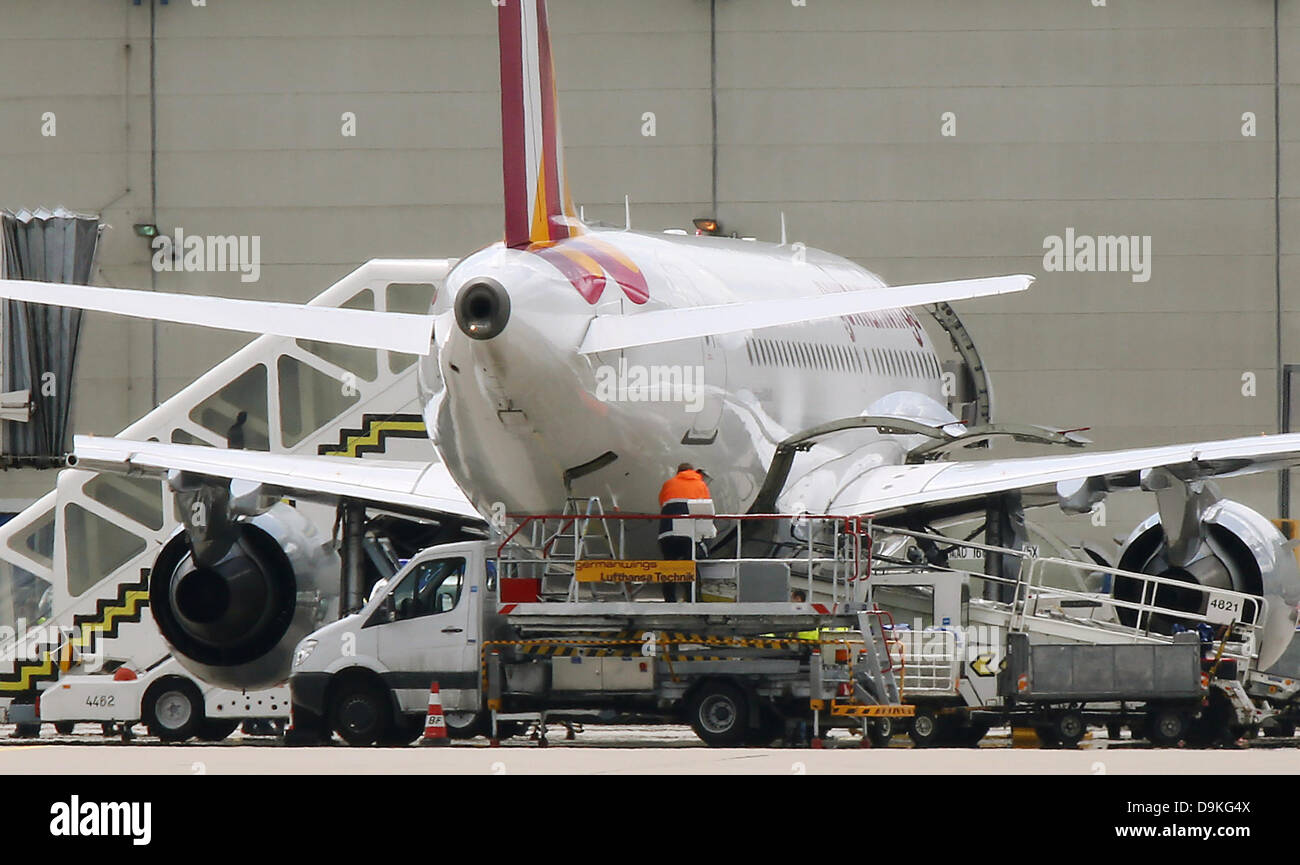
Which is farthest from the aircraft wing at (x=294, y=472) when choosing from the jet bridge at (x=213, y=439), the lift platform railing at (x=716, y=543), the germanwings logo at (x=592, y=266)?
the jet bridge at (x=213, y=439)

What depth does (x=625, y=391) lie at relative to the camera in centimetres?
1659

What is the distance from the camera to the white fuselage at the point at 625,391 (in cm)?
1575

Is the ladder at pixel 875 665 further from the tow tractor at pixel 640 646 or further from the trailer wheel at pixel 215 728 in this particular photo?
the trailer wheel at pixel 215 728

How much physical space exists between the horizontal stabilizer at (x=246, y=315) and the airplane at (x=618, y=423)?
0.8 inches

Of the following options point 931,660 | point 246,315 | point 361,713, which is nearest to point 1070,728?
point 931,660

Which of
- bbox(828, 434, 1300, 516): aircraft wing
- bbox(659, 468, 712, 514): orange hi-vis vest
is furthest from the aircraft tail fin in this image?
bbox(828, 434, 1300, 516): aircraft wing

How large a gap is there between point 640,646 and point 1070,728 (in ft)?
14.9

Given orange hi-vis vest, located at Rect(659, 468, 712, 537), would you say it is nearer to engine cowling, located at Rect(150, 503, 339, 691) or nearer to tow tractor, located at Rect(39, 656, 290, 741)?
engine cowling, located at Rect(150, 503, 339, 691)

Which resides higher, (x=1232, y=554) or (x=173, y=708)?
(x=1232, y=554)

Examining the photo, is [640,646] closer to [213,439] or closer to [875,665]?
[875,665]

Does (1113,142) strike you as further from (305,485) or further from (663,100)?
(305,485)

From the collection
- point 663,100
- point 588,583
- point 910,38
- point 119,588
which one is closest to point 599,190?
point 663,100
